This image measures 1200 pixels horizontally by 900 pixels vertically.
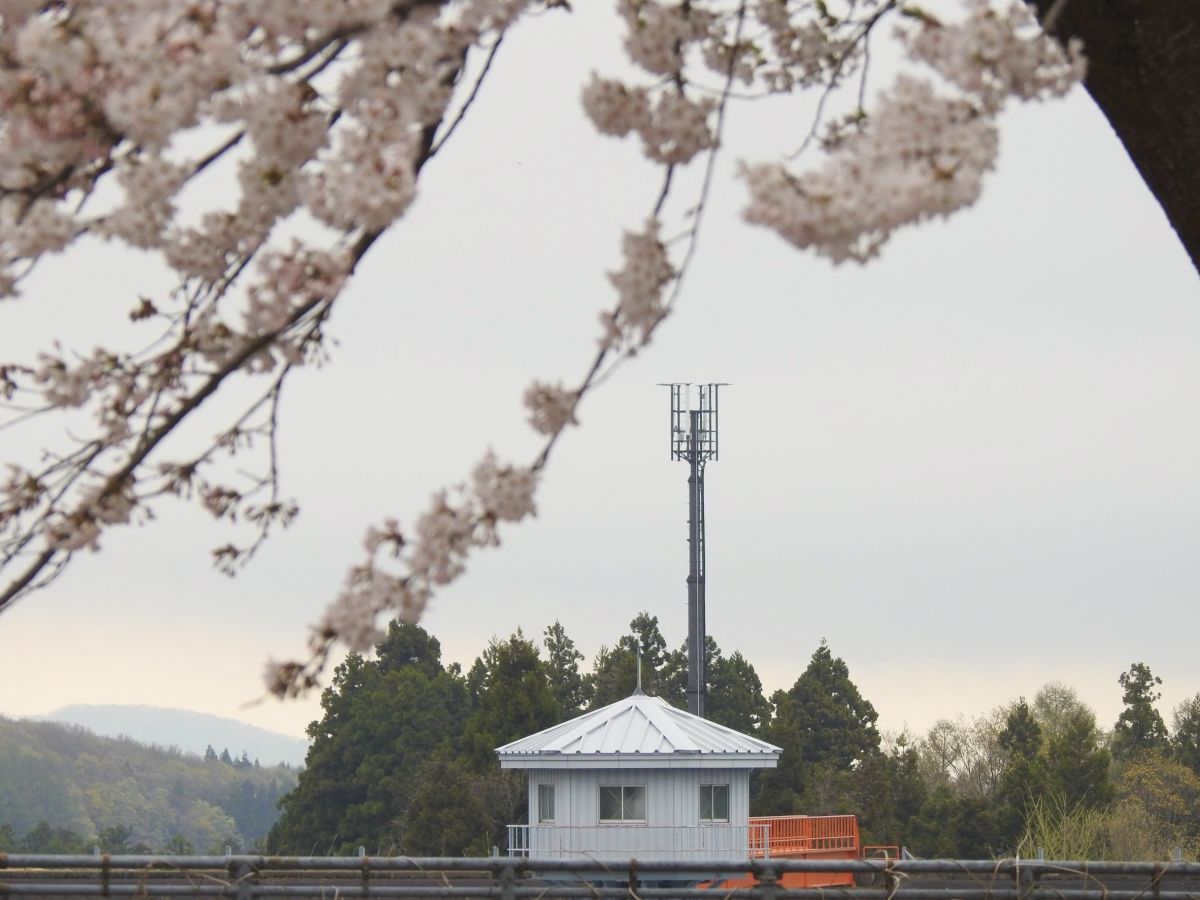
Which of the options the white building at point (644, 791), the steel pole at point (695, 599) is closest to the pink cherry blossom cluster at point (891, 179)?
the white building at point (644, 791)

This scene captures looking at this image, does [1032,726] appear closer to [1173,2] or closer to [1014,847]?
[1014,847]

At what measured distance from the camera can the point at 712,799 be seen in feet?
93.5

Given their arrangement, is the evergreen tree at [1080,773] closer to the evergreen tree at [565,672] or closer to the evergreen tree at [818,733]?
the evergreen tree at [818,733]

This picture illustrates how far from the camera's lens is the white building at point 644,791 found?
27859 millimetres

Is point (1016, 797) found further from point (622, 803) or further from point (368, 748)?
point (368, 748)

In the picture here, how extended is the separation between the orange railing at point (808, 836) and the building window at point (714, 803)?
72 centimetres

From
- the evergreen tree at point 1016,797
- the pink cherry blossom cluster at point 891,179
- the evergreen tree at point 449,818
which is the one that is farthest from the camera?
the evergreen tree at point 1016,797

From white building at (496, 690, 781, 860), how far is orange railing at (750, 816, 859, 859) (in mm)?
258

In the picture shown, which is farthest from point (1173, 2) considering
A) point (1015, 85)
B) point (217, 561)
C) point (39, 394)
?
point (39, 394)

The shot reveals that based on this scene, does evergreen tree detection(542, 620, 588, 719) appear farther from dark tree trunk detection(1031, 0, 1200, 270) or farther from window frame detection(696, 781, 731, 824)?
dark tree trunk detection(1031, 0, 1200, 270)

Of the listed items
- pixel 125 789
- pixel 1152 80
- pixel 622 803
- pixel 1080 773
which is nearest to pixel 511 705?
pixel 1080 773

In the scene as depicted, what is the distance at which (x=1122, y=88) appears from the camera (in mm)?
3646

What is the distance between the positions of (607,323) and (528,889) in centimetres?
446

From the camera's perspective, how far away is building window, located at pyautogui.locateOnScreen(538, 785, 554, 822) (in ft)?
94.7
